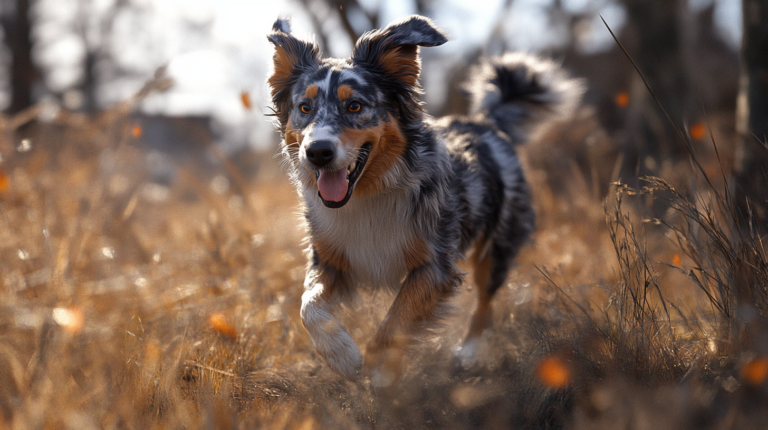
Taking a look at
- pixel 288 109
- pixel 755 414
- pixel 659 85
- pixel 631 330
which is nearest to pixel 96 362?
pixel 288 109

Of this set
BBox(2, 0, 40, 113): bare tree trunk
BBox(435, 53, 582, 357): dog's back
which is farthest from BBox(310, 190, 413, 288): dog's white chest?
BBox(2, 0, 40, 113): bare tree trunk

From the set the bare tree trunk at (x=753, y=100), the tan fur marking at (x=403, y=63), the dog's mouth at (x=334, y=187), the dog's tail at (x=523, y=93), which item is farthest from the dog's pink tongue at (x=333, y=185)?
the dog's tail at (x=523, y=93)

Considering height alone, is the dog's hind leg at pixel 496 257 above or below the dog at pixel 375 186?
below

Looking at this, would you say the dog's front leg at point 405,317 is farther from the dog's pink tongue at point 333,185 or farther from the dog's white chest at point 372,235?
the dog's pink tongue at point 333,185

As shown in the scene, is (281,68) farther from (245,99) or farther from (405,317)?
(405,317)

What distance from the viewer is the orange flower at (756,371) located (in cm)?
185

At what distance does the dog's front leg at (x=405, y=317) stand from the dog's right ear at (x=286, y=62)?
1576 mm

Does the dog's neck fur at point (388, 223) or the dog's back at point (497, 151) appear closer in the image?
the dog's neck fur at point (388, 223)

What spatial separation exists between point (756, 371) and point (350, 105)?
244cm

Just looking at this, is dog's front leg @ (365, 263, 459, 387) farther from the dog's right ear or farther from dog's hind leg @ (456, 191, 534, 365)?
the dog's right ear

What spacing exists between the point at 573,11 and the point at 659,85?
552 centimetres

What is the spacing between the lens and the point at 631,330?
2.44 m

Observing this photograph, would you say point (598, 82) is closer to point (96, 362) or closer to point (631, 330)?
point (631, 330)

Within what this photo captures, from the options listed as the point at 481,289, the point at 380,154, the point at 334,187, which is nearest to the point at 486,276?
the point at 481,289
